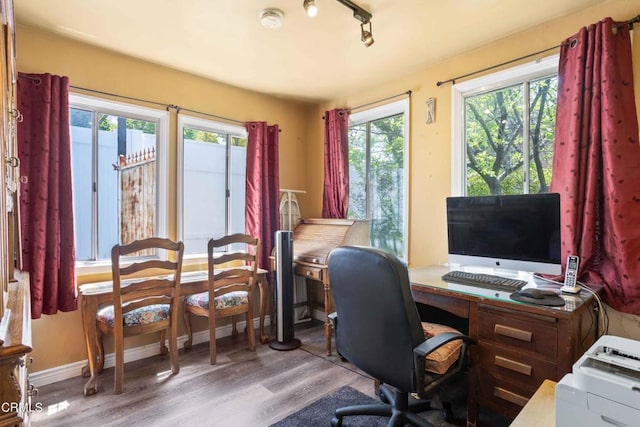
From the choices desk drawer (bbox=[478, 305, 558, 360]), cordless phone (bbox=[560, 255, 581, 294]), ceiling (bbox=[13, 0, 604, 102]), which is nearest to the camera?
desk drawer (bbox=[478, 305, 558, 360])

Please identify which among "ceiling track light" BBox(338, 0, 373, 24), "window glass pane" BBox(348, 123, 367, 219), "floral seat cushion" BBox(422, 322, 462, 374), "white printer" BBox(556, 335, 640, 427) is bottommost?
"floral seat cushion" BBox(422, 322, 462, 374)

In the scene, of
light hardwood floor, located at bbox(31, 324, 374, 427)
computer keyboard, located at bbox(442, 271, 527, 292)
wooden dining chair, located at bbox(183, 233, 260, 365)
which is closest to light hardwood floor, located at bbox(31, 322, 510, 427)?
light hardwood floor, located at bbox(31, 324, 374, 427)

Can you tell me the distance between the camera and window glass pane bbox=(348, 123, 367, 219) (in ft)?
11.7

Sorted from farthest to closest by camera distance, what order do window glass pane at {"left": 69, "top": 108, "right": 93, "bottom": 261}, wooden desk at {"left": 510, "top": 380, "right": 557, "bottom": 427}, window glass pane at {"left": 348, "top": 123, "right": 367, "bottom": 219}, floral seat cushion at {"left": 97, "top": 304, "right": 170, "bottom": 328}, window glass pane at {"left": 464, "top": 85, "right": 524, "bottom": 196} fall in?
window glass pane at {"left": 348, "top": 123, "right": 367, "bottom": 219}, window glass pane at {"left": 69, "top": 108, "right": 93, "bottom": 261}, window glass pane at {"left": 464, "top": 85, "right": 524, "bottom": 196}, floral seat cushion at {"left": 97, "top": 304, "right": 170, "bottom": 328}, wooden desk at {"left": 510, "top": 380, "right": 557, "bottom": 427}

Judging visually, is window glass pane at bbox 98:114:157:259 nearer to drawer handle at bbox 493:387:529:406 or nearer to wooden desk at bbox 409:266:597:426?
wooden desk at bbox 409:266:597:426

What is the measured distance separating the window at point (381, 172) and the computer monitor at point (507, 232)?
838mm

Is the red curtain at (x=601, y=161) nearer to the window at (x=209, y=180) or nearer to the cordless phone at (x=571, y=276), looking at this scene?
the cordless phone at (x=571, y=276)

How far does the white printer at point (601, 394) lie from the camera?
31.7 inches

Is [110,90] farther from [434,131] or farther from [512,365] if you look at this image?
[512,365]

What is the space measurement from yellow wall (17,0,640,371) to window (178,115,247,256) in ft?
0.47

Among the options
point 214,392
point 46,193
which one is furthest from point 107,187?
point 214,392

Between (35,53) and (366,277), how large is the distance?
Result: 274cm

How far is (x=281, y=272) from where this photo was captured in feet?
9.87

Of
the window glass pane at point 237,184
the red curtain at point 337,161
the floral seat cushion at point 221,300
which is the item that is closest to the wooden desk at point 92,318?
the floral seat cushion at point 221,300
